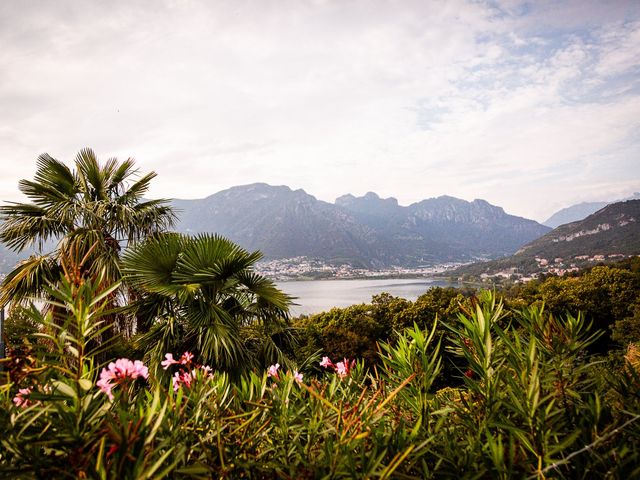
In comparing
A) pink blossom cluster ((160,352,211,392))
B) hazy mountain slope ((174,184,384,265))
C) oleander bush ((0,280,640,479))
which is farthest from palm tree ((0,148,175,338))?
hazy mountain slope ((174,184,384,265))

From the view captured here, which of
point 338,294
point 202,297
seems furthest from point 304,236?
point 202,297

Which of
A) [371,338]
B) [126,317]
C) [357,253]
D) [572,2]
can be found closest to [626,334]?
[371,338]

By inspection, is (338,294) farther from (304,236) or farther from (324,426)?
(304,236)

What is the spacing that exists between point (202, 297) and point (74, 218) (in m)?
2.55

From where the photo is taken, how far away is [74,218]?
5297mm

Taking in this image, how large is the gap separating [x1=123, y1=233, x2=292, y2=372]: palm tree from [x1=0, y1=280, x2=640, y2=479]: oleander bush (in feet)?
10.1

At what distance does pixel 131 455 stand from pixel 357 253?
163642 millimetres

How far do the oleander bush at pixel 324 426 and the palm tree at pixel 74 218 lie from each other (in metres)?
4.44

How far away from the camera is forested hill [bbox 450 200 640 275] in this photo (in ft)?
214

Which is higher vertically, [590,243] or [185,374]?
[185,374]

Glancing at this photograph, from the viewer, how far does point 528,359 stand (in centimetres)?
90

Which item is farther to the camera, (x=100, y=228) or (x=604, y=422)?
(x=100, y=228)

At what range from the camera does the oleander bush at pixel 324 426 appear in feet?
2.24

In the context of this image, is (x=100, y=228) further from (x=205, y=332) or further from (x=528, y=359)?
(x=528, y=359)
